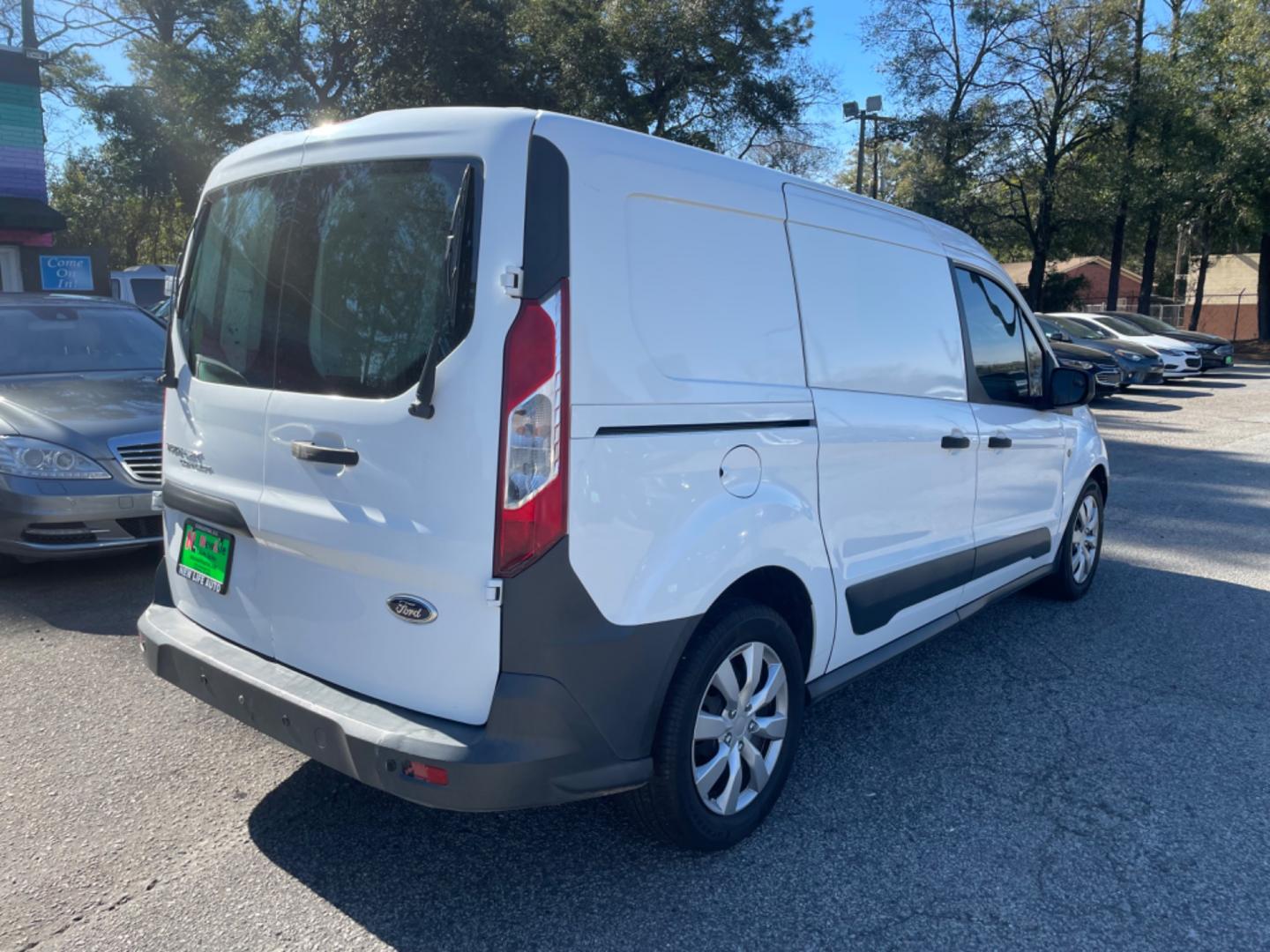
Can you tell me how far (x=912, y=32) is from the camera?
2784 cm

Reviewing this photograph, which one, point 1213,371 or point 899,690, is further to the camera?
point 1213,371

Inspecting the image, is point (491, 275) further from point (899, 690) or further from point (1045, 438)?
point (1045, 438)

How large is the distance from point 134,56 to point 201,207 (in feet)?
80.3

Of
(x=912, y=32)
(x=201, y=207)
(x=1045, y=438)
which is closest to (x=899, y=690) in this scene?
(x=1045, y=438)

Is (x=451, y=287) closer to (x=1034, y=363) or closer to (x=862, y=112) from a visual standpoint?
(x=1034, y=363)

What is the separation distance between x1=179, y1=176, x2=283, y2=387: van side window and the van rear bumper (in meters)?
0.99

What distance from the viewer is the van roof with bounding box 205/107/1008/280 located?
2.55 metres

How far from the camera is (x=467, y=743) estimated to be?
246cm

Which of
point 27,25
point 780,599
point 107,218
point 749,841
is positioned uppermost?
point 27,25

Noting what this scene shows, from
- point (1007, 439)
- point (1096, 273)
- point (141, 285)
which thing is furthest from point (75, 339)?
point (1096, 273)

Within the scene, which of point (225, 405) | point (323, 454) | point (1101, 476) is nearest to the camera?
point (323, 454)

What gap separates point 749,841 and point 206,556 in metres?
1.99

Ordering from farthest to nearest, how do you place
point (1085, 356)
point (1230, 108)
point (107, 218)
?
point (107, 218), point (1230, 108), point (1085, 356)

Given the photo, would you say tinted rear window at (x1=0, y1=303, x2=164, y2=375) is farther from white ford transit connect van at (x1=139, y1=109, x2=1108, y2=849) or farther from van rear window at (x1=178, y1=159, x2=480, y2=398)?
van rear window at (x1=178, y1=159, x2=480, y2=398)
